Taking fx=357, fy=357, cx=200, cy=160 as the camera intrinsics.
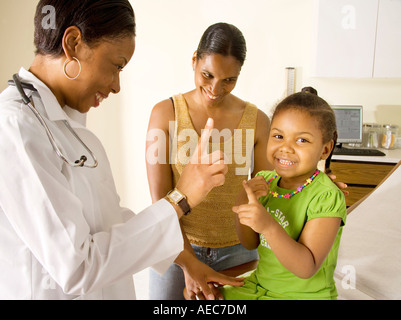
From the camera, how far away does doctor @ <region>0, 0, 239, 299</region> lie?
2.13 ft

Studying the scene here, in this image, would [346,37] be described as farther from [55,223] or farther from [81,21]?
[55,223]

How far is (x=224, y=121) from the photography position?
1.30m

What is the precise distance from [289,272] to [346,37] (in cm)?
254

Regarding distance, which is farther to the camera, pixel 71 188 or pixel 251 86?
pixel 251 86

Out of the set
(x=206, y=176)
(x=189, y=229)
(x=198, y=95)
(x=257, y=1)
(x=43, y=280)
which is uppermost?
(x=257, y=1)

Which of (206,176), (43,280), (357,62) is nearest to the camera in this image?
(43,280)

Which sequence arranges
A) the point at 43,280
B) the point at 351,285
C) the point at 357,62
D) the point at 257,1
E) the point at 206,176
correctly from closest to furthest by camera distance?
1. the point at 43,280
2. the point at 206,176
3. the point at 351,285
4. the point at 357,62
5. the point at 257,1

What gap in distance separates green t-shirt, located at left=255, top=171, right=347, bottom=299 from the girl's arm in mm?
33

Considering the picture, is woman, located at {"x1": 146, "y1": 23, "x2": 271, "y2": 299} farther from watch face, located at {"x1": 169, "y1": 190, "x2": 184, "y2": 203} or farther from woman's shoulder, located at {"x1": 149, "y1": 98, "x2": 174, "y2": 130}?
watch face, located at {"x1": 169, "y1": 190, "x2": 184, "y2": 203}

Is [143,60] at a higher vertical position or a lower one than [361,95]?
higher

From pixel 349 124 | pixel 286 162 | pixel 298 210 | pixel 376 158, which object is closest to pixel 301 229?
pixel 298 210
